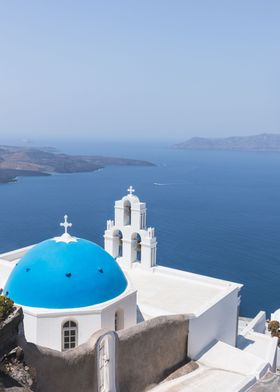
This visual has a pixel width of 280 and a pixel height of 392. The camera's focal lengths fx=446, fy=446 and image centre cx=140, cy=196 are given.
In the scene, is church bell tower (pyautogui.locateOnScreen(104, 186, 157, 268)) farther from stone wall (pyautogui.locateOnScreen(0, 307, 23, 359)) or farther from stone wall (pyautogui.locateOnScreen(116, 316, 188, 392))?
stone wall (pyautogui.locateOnScreen(0, 307, 23, 359))

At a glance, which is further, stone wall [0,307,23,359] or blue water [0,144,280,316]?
blue water [0,144,280,316]

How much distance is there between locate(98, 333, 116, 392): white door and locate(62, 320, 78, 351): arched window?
106 cm

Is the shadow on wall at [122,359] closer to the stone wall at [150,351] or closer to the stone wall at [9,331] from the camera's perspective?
the stone wall at [150,351]

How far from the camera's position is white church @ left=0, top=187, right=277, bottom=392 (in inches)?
477

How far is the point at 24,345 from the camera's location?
9.23 m

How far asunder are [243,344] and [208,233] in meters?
43.0

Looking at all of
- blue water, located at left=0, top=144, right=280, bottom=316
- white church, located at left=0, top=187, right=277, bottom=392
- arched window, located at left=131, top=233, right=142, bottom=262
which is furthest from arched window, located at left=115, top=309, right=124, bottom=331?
blue water, located at left=0, top=144, right=280, bottom=316

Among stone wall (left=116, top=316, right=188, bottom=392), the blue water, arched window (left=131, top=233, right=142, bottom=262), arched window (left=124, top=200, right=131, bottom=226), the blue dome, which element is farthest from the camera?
the blue water

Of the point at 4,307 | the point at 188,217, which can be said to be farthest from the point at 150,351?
the point at 188,217

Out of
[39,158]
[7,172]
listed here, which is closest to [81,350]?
[7,172]

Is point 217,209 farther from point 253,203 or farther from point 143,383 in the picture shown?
point 143,383

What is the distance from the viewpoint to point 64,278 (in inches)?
487

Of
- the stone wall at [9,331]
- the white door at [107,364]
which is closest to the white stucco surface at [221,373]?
the white door at [107,364]

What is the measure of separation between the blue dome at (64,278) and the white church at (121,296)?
0.02 meters
